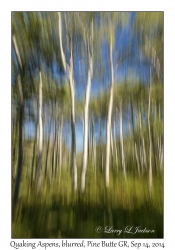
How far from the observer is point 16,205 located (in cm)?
194

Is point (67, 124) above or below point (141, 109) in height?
below

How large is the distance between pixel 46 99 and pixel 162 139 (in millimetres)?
1264

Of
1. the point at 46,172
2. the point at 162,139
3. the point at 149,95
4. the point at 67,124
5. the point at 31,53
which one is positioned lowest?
the point at 46,172

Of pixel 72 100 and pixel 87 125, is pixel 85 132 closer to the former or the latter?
pixel 87 125

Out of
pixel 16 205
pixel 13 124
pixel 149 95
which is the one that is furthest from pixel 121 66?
pixel 16 205

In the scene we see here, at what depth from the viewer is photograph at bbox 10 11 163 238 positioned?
1.93 metres

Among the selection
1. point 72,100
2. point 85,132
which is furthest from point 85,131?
point 72,100

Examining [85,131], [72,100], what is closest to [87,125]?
[85,131]

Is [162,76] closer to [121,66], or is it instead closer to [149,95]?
[149,95]

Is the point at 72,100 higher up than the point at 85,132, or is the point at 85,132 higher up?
the point at 72,100

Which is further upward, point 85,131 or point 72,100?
point 72,100

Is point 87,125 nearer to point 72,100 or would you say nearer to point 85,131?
point 85,131

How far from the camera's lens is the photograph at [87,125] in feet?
6.34

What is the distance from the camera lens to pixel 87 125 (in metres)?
1.94
